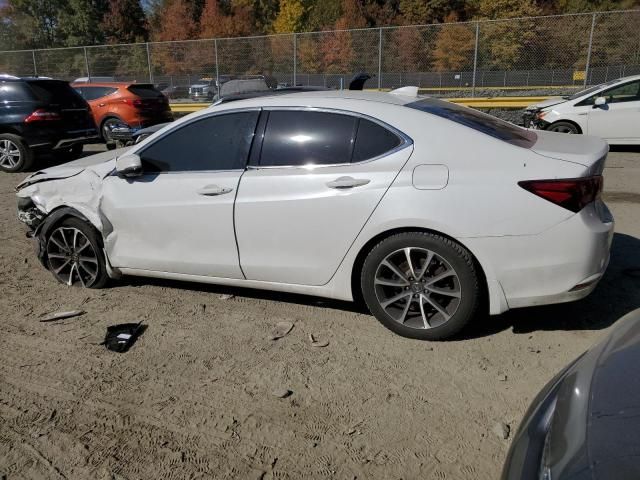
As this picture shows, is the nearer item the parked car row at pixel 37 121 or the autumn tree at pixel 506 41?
the parked car row at pixel 37 121

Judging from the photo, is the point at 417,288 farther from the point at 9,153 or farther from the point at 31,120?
the point at 9,153

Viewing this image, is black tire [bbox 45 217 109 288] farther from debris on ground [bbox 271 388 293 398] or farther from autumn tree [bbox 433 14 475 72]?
autumn tree [bbox 433 14 475 72]

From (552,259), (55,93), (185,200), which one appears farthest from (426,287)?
(55,93)

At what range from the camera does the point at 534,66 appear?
Answer: 16.2 meters

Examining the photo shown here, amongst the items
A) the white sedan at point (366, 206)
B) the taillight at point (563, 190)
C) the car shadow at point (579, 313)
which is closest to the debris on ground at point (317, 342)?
the white sedan at point (366, 206)


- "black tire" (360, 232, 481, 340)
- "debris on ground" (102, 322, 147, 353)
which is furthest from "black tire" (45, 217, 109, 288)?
"black tire" (360, 232, 481, 340)

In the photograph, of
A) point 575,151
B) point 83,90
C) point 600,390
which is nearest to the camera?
point 600,390

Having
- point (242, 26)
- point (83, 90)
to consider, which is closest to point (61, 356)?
point (83, 90)

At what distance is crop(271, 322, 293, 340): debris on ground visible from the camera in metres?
3.74

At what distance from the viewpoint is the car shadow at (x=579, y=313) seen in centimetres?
372

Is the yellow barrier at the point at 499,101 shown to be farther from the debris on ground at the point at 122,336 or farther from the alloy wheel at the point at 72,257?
the debris on ground at the point at 122,336

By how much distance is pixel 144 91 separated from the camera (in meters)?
14.6

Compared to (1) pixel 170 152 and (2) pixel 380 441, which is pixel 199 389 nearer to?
(2) pixel 380 441

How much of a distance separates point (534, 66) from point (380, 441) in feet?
52.7
